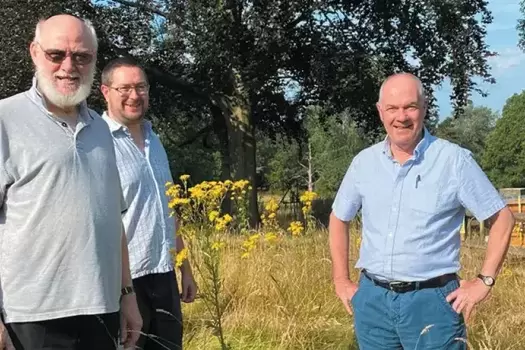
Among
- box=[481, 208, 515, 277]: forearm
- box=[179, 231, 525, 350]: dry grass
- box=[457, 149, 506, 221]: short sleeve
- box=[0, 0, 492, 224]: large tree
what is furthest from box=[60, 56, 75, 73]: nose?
box=[0, 0, 492, 224]: large tree

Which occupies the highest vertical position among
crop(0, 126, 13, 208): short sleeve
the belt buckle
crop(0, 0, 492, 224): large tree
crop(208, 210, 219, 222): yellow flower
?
crop(0, 0, 492, 224): large tree

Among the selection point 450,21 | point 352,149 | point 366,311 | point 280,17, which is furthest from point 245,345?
point 352,149

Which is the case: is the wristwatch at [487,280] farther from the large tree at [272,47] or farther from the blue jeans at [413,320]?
the large tree at [272,47]

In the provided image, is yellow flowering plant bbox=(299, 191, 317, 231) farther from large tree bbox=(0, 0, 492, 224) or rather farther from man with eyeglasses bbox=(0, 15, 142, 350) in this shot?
large tree bbox=(0, 0, 492, 224)

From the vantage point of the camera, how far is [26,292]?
2.50m

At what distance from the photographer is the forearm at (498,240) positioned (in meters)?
3.04

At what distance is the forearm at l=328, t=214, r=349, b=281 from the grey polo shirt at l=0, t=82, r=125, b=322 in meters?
1.28

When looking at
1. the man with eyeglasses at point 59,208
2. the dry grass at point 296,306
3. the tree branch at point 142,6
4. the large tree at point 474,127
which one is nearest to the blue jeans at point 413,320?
the man with eyeglasses at point 59,208

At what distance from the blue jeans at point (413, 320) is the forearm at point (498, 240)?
0.17 meters

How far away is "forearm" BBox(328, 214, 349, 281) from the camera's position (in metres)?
3.51

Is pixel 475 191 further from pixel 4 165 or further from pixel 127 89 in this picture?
pixel 4 165

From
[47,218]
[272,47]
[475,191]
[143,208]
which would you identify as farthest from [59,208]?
[272,47]

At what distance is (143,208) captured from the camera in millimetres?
3432

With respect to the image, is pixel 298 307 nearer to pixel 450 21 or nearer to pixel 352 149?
pixel 450 21
